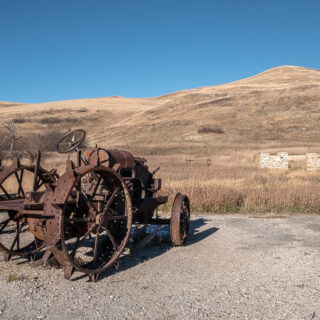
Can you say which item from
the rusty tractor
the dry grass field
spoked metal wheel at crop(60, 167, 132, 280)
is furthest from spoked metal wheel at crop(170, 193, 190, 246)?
the dry grass field

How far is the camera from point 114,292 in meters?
4.91

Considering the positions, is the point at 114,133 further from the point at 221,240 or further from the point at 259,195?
the point at 221,240

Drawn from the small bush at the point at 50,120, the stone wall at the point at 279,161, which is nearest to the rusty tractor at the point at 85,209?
the stone wall at the point at 279,161

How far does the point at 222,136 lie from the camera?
46.5 m

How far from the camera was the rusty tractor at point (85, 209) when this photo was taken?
16.2 feet

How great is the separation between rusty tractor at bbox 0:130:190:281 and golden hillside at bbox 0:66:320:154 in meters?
28.5

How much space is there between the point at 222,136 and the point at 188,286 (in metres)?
42.2

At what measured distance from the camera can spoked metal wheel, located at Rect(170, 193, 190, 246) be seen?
688 centimetres

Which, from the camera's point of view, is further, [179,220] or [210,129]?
[210,129]

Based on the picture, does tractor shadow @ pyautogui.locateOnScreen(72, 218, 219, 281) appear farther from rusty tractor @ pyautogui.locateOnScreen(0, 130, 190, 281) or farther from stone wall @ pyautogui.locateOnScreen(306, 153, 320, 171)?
stone wall @ pyautogui.locateOnScreen(306, 153, 320, 171)

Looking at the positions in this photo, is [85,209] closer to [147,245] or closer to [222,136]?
[147,245]

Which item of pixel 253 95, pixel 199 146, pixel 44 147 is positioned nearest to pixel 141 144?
pixel 199 146

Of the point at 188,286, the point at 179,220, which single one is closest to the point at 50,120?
the point at 179,220

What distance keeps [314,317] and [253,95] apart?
66264 mm
